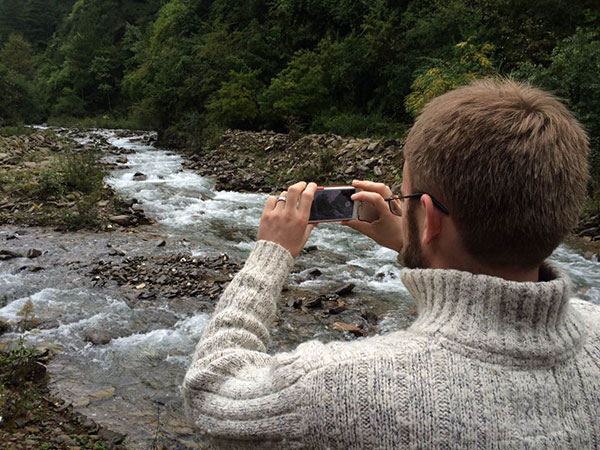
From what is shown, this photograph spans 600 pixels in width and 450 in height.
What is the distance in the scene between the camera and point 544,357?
90 cm

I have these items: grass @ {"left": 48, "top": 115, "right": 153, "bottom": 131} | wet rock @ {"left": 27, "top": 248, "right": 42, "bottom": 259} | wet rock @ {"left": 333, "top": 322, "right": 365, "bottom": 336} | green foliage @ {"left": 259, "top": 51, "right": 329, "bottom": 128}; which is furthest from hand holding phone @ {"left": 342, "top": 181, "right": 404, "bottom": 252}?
grass @ {"left": 48, "top": 115, "right": 153, "bottom": 131}

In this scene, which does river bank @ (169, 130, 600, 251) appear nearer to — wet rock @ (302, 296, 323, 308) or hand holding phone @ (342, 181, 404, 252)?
wet rock @ (302, 296, 323, 308)

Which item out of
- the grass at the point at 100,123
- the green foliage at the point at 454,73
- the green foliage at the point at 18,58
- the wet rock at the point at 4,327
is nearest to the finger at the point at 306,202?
the wet rock at the point at 4,327

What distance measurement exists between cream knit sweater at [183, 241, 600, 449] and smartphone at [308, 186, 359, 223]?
0.57 meters

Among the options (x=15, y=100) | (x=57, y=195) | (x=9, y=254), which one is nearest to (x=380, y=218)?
(x=9, y=254)

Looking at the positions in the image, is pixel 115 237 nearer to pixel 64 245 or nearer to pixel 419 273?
pixel 64 245

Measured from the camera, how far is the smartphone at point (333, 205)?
1489mm

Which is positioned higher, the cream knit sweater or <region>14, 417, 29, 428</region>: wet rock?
the cream knit sweater

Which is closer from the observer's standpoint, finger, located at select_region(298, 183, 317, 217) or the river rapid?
finger, located at select_region(298, 183, 317, 217)

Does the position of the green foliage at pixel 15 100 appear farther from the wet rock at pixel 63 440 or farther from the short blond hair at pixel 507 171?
the short blond hair at pixel 507 171

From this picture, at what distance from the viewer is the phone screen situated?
4.89ft

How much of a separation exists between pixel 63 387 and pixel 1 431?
82 cm

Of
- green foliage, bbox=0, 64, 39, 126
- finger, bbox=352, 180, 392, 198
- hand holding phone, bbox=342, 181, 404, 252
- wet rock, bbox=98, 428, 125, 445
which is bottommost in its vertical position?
green foliage, bbox=0, 64, 39, 126

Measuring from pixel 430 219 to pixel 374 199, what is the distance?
1.69ft
